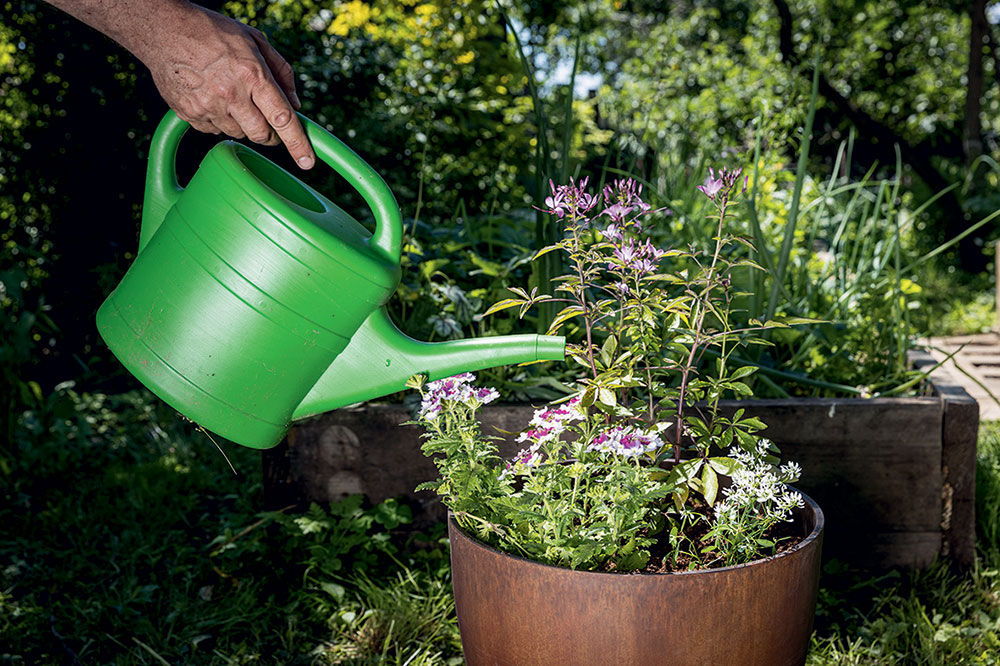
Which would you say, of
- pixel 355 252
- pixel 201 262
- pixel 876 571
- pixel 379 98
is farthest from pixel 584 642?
pixel 379 98

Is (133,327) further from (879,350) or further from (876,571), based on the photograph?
(879,350)

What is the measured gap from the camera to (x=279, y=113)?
1.02m

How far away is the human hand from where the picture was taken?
1007 mm

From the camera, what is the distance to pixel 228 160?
40.4 inches

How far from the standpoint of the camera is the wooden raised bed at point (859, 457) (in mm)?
1700

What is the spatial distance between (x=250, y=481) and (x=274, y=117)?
160cm

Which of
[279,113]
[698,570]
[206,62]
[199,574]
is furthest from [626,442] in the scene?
[199,574]

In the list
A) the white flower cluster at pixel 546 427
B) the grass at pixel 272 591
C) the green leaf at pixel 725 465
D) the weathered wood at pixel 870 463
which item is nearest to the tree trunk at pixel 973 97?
the grass at pixel 272 591

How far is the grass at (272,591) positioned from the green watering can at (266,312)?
69cm

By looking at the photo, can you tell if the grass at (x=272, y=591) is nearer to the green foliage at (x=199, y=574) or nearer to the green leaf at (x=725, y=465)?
the green foliage at (x=199, y=574)

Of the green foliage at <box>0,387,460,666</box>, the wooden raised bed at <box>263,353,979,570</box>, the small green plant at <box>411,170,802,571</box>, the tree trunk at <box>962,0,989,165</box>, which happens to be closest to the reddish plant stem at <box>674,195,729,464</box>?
the small green plant at <box>411,170,802,571</box>

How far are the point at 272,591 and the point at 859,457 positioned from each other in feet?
4.14

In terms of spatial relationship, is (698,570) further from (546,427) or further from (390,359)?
(390,359)

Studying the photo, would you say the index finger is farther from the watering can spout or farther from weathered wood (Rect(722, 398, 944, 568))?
weathered wood (Rect(722, 398, 944, 568))
